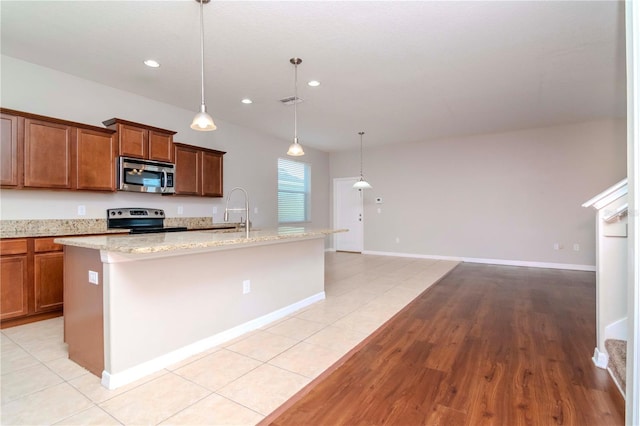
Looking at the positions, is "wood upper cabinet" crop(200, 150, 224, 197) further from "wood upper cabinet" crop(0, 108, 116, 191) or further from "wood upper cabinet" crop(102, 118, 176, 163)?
Result: "wood upper cabinet" crop(0, 108, 116, 191)

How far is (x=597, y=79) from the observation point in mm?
3762

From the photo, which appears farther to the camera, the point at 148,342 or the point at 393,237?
the point at 393,237

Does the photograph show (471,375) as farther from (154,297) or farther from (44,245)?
(44,245)

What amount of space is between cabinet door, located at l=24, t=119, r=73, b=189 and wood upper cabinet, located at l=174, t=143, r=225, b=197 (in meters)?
1.32

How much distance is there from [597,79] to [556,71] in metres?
0.68

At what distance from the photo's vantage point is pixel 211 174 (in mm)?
5012

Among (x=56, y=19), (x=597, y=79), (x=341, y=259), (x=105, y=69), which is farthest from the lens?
(x=341, y=259)

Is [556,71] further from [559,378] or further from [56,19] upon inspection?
[56,19]

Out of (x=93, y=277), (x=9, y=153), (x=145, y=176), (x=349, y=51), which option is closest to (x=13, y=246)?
(x=9, y=153)

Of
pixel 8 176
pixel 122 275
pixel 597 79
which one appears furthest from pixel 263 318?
pixel 597 79

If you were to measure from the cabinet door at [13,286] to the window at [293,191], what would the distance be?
434 cm

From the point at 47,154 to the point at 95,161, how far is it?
0.44m

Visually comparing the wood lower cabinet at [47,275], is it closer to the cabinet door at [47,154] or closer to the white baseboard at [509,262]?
the cabinet door at [47,154]

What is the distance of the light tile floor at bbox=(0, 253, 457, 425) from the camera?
1.72 m
